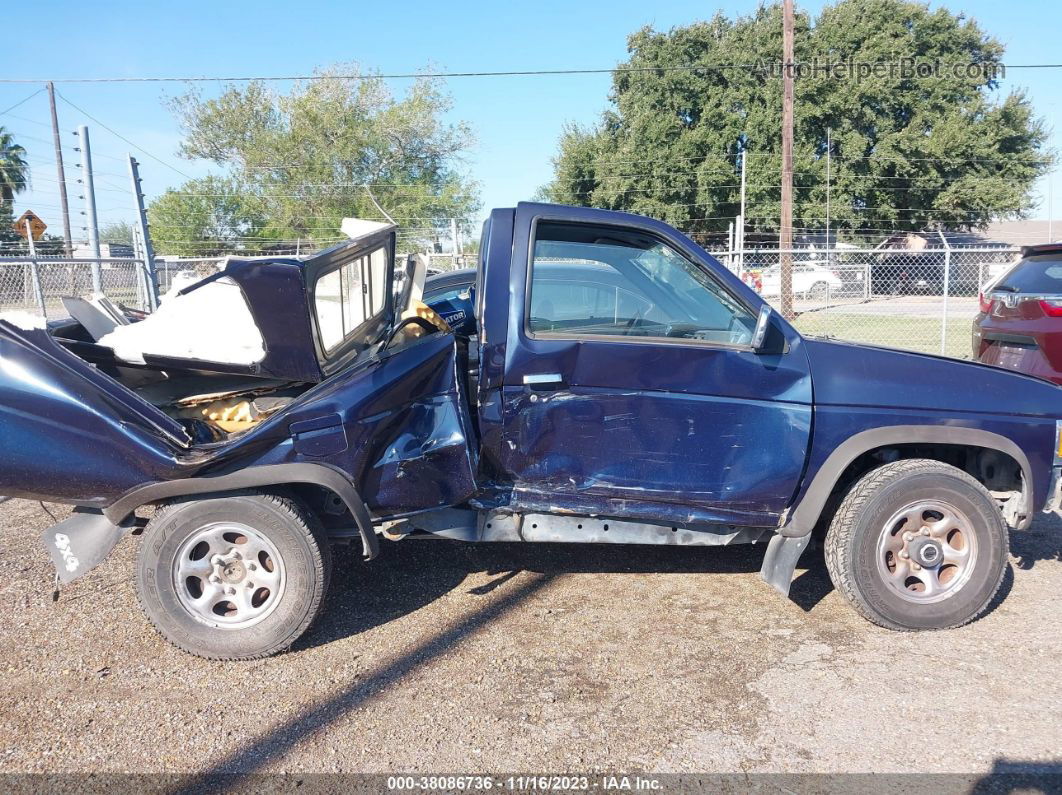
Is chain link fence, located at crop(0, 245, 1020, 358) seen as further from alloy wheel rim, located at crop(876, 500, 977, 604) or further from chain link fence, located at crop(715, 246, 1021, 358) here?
alloy wheel rim, located at crop(876, 500, 977, 604)

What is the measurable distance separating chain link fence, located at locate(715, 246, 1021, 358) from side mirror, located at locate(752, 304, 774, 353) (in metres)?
7.87

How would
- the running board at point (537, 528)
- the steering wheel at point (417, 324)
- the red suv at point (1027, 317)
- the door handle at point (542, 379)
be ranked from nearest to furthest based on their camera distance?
the door handle at point (542, 379) < the running board at point (537, 528) < the steering wheel at point (417, 324) < the red suv at point (1027, 317)

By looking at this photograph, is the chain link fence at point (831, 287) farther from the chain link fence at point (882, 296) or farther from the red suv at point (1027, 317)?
the red suv at point (1027, 317)

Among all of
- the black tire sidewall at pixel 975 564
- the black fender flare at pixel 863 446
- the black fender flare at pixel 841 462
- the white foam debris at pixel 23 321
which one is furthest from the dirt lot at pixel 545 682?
the white foam debris at pixel 23 321

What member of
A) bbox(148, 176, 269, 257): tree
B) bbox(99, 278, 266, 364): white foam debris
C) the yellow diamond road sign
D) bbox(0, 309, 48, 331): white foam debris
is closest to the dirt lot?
bbox(99, 278, 266, 364): white foam debris

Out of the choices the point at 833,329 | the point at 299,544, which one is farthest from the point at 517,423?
the point at 833,329

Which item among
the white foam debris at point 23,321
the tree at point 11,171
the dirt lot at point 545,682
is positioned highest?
the tree at point 11,171

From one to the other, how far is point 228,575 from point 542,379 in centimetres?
167

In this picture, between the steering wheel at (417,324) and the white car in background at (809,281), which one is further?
the white car in background at (809,281)

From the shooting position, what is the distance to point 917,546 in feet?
12.3

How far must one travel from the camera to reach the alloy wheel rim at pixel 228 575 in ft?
11.5

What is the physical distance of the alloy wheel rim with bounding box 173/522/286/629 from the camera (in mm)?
3500

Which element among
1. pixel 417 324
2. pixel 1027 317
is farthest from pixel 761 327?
pixel 1027 317

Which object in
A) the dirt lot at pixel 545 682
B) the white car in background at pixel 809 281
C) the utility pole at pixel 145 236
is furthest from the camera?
the white car in background at pixel 809 281
